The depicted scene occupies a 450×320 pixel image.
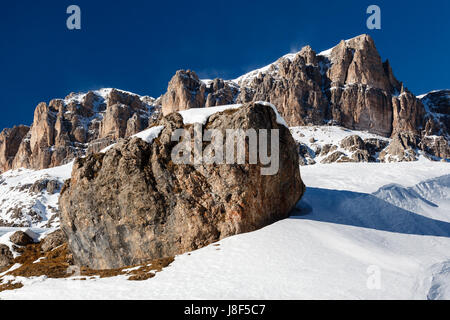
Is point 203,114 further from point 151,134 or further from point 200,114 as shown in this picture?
point 151,134

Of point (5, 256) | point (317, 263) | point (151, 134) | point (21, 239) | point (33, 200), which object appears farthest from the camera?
point (33, 200)

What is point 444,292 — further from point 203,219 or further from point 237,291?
point 203,219

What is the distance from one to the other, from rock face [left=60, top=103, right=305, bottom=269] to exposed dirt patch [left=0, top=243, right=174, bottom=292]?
1040 mm

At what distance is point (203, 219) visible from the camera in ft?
57.2

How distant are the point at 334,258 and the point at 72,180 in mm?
15721

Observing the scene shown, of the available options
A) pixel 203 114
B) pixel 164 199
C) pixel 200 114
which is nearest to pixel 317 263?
pixel 164 199

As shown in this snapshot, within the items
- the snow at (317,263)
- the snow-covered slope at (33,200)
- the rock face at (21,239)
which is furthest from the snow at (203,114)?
the snow-covered slope at (33,200)

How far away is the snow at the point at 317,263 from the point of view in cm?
1211

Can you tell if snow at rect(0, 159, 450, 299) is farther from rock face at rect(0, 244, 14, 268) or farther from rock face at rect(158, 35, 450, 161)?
rock face at rect(158, 35, 450, 161)

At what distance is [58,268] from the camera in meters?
19.0

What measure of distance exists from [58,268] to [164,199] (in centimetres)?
763

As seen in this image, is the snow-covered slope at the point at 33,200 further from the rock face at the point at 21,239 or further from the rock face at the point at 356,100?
the rock face at the point at 21,239

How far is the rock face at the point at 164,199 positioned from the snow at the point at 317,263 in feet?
4.00

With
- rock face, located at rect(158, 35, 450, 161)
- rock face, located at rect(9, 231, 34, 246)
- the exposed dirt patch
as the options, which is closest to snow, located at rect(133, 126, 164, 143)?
the exposed dirt patch
